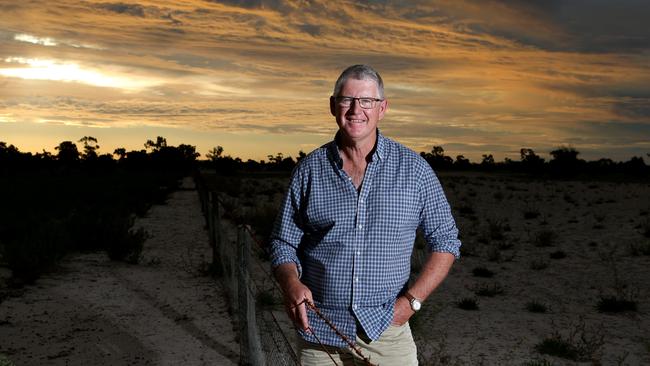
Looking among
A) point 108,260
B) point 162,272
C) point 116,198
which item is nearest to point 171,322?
point 162,272

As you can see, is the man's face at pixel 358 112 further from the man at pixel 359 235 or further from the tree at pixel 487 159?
the tree at pixel 487 159

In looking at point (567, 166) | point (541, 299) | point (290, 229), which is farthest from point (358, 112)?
point (567, 166)

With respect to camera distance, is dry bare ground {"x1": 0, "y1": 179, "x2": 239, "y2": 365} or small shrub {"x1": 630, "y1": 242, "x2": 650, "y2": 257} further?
small shrub {"x1": 630, "y1": 242, "x2": 650, "y2": 257}

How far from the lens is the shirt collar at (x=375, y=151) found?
110 inches

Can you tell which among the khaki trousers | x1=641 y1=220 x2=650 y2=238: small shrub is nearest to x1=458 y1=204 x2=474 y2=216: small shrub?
x1=641 y1=220 x2=650 y2=238: small shrub

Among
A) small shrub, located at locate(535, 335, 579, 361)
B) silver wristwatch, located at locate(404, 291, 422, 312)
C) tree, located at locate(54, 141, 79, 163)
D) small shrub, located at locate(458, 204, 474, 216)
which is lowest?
tree, located at locate(54, 141, 79, 163)

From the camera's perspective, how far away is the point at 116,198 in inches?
1218

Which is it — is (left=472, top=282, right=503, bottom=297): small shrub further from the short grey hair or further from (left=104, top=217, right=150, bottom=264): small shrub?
the short grey hair

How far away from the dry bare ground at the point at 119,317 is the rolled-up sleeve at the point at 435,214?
258 cm

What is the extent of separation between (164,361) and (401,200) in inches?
191

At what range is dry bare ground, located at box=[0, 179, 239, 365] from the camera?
707 cm

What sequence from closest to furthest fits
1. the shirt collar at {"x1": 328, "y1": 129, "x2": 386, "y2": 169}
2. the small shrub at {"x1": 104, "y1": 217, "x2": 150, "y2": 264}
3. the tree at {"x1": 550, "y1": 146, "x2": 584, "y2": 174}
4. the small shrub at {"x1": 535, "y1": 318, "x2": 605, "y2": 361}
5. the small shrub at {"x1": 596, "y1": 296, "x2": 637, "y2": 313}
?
the shirt collar at {"x1": 328, "y1": 129, "x2": 386, "y2": 169} < the small shrub at {"x1": 535, "y1": 318, "x2": 605, "y2": 361} < the small shrub at {"x1": 596, "y1": 296, "x2": 637, "y2": 313} < the small shrub at {"x1": 104, "y1": 217, "x2": 150, "y2": 264} < the tree at {"x1": 550, "y1": 146, "x2": 584, "y2": 174}

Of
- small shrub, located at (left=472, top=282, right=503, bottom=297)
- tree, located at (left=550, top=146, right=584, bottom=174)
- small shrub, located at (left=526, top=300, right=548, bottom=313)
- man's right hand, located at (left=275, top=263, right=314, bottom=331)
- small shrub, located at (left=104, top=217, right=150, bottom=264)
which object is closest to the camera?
man's right hand, located at (left=275, top=263, right=314, bottom=331)

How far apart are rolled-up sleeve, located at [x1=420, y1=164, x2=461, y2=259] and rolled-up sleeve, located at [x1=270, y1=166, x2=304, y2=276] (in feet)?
1.71
